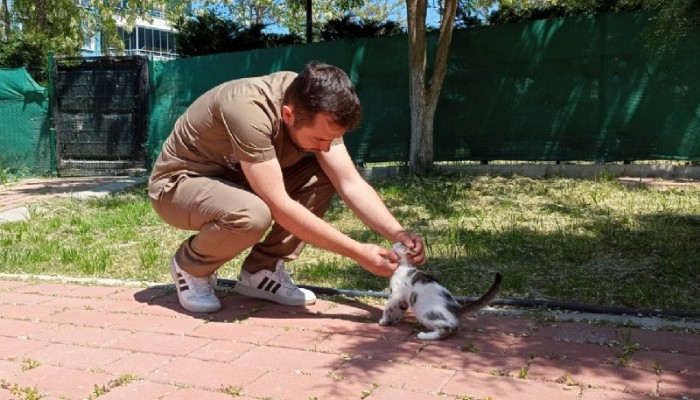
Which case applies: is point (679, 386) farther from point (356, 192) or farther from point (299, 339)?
point (356, 192)

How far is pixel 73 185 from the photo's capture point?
9859 mm

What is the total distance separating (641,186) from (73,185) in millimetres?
7540

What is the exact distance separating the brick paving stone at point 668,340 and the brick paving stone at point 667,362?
0.07 m

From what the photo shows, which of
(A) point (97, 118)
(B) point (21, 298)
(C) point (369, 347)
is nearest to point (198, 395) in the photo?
(C) point (369, 347)

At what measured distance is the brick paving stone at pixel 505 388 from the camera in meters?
2.41

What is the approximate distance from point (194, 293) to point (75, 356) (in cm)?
76

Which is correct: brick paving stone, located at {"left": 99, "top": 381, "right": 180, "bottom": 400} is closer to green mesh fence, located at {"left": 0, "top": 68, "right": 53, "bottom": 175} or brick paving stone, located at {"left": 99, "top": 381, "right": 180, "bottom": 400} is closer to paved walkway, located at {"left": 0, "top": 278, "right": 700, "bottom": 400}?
paved walkway, located at {"left": 0, "top": 278, "right": 700, "bottom": 400}

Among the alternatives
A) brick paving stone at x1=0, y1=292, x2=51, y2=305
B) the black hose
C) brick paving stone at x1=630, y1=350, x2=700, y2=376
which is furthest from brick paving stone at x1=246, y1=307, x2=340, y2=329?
brick paving stone at x1=630, y1=350, x2=700, y2=376

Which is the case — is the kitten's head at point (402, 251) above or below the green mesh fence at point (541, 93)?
below

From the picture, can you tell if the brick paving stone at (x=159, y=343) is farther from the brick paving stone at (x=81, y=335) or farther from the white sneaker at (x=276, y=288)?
the white sneaker at (x=276, y=288)

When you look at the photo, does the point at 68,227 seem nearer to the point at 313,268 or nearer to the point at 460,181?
the point at 313,268

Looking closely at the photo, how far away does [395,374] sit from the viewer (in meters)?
2.64

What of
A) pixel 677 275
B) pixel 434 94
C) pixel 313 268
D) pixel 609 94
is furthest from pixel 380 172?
pixel 677 275

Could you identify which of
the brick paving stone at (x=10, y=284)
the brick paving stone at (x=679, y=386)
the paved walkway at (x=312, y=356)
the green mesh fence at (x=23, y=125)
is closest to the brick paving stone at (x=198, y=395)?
the paved walkway at (x=312, y=356)
